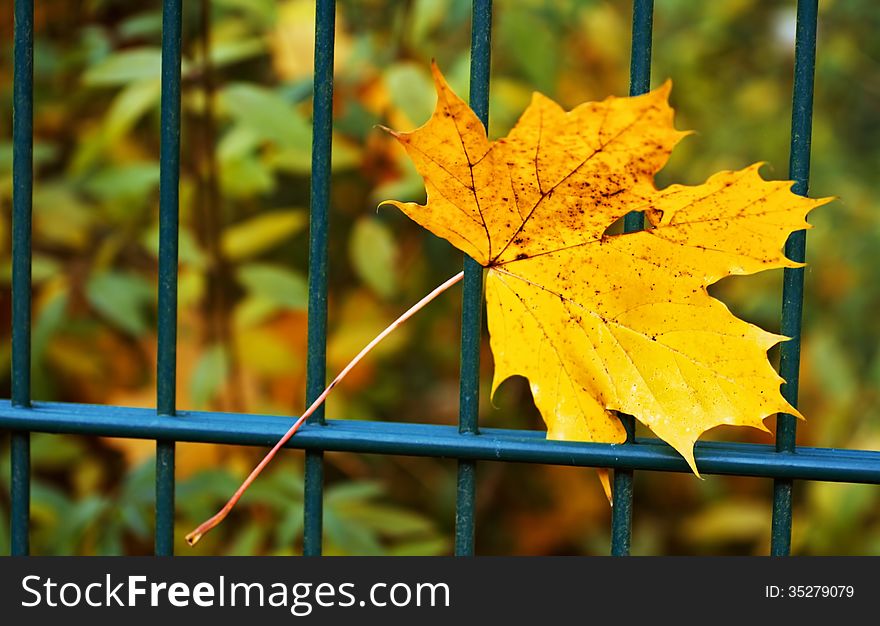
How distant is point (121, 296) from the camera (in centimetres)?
126

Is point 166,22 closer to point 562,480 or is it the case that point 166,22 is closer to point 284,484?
point 284,484

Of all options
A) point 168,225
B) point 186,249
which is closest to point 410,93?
point 186,249

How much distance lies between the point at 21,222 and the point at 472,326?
0.40 metres

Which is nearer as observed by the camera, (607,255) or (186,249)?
(607,255)

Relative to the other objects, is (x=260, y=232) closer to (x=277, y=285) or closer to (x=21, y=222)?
(x=277, y=285)

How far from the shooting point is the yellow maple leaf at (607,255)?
0.63m

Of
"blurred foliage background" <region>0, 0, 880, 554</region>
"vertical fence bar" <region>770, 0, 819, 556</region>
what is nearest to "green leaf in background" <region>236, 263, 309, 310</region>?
"blurred foliage background" <region>0, 0, 880, 554</region>

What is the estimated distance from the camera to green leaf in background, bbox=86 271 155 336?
1238 mm

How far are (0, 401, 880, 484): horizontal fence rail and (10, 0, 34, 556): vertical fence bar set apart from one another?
3 centimetres

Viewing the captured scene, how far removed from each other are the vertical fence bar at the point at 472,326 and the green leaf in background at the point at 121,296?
2.18 ft

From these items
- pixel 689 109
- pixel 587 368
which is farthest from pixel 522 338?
pixel 689 109

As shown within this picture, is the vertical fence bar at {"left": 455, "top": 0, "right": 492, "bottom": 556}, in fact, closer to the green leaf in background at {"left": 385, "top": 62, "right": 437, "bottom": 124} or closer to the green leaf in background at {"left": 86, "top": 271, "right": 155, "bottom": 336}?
the green leaf in background at {"left": 385, "top": 62, "right": 437, "bottom": 124}

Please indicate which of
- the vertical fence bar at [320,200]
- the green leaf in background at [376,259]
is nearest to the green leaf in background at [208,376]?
the green leaf in background at [376,259]

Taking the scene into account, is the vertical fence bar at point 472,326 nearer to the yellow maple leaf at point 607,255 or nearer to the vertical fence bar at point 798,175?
the yellow maple leaf at point 607,255
